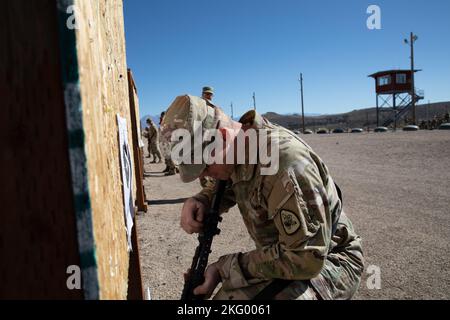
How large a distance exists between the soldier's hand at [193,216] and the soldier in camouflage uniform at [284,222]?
1.02 ft

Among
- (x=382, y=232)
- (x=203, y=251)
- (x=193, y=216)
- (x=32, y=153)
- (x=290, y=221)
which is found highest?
(x=32, y=153)

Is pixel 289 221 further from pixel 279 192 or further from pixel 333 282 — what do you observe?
pixel 333 282

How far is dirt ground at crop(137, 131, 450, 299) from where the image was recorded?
3.51 meters

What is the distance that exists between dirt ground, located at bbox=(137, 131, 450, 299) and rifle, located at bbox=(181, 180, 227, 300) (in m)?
1.61

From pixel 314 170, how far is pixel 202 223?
2.80 feet

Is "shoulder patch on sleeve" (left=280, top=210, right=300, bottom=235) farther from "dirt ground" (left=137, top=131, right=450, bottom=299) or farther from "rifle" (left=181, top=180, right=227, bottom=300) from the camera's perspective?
"dirt ground" (left=137, top=131, right=450, bottom=299)

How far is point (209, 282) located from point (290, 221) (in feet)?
2.15

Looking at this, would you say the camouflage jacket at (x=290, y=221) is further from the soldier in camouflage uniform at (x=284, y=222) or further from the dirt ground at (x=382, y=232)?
the dirt ground at (x=382, y=232)

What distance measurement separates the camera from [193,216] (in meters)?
2.27

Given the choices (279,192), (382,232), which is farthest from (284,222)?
(382,232)

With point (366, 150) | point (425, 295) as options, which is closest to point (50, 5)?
point (425, 295)

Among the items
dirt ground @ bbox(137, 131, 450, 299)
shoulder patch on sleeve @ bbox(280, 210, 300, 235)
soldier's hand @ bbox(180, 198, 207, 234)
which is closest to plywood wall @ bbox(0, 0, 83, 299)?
shoulder patch on sleeve @ bbox(280, 210, 300, 235)

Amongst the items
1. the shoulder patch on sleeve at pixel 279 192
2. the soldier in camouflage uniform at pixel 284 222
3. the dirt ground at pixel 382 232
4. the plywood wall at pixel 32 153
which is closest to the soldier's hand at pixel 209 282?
the soldier in camouflage uniform at pixel 284 222
